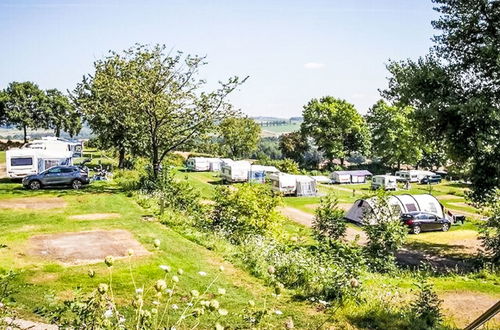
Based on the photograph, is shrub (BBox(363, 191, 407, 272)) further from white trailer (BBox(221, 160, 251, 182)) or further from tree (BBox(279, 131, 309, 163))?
tree (BBox(279, 131, 309, 163))

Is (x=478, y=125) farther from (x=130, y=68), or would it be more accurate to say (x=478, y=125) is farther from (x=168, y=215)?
(x=130, y=68)

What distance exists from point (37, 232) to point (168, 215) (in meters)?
5.24

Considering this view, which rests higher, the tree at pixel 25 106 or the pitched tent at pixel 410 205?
the tree at pixel 25 106

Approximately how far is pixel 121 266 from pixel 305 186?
38.5m

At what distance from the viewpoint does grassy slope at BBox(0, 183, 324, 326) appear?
9148 mm

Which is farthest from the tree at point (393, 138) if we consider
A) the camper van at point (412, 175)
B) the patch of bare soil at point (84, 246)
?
the patch of bare soil at point (84, 246)

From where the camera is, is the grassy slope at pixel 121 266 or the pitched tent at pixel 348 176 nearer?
the grassy slope at pixel 121 266

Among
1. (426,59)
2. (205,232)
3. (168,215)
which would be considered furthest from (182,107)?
(426,59)

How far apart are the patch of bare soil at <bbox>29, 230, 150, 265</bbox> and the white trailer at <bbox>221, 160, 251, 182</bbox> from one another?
121ft

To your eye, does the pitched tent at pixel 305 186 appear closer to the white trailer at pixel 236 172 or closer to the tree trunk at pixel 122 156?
the white trailer at pixel 236 172

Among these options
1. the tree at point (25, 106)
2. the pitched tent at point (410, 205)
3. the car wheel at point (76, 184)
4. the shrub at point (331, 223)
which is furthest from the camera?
the tree at point (25, 106)

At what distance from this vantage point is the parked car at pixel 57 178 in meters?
26.2

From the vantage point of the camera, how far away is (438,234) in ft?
97.3

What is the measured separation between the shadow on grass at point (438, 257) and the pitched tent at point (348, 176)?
126 ft
